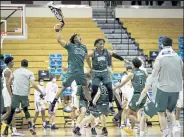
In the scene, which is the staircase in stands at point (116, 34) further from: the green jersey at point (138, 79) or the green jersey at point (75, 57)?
the green jersey at point (75, 57)

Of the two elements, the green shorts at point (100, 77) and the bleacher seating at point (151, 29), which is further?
the bleacher seating at point (151, 29)

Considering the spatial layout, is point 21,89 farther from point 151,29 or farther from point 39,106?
point 151,29

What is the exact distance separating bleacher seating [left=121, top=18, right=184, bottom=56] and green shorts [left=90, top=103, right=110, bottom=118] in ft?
37.2

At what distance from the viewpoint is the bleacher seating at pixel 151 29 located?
86.8ft

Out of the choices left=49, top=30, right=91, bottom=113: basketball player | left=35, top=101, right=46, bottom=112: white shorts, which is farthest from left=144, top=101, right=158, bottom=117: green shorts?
left=35, top=101, right=46, bottom=112: white shorts

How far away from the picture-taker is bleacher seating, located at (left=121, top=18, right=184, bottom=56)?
2645cm

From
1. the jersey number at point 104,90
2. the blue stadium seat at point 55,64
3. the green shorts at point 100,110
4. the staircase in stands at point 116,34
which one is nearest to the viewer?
the green shorts at point 100,110

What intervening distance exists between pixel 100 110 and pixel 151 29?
1359 centimetres

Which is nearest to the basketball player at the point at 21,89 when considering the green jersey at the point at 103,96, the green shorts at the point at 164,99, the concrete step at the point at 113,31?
the green jersey at the point at 103,96

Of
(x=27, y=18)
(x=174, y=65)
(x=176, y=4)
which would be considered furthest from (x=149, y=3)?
(x=174, y=65)

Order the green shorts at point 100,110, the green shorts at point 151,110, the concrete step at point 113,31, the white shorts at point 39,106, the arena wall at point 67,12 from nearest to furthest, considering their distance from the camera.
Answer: the green shorts at point 151,110, the green shorts at point 100,110, the white shorts at point 39,106, the arena wall at point 67,12, the concrete step at point 113,31

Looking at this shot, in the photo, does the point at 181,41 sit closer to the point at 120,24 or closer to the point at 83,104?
the point at 120,24

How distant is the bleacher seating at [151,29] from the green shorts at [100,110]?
37.2ft

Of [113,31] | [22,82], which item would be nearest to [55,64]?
[113,31]
